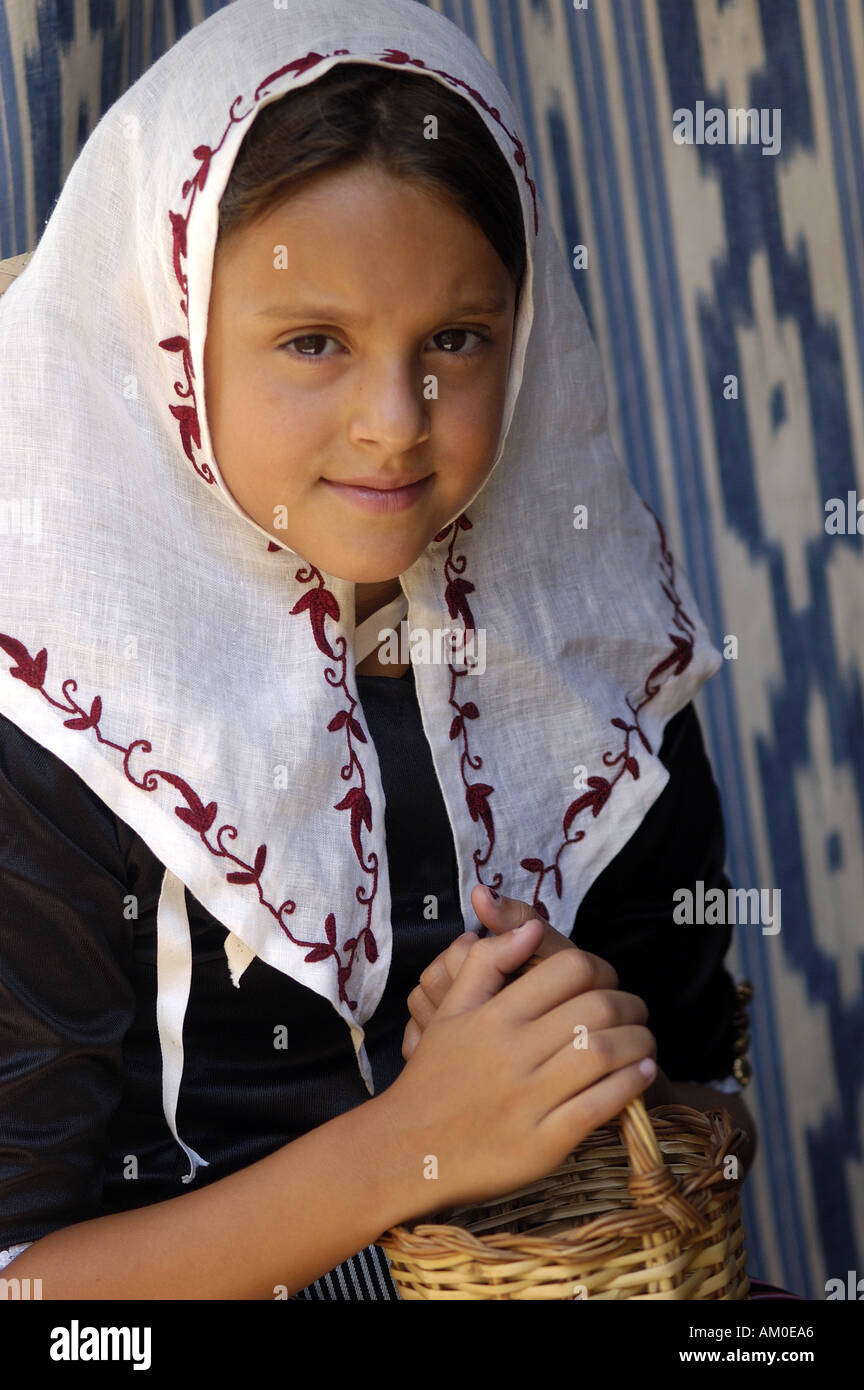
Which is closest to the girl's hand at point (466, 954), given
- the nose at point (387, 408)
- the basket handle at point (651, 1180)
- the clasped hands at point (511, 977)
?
the clasped hands at point (511, 977)

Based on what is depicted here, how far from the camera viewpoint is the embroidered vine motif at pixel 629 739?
Result: 1.35 m

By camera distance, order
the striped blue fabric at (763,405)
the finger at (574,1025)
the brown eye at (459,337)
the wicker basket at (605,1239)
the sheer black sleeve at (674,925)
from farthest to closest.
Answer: the striped blue fabric at (763,405) → the sheer black sleeve at (674,925) → the brown eye at (459,337) → the finger at (574,1025) → the wicker basket at (605,1239)

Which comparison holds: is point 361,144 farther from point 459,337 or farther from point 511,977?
point 511,977

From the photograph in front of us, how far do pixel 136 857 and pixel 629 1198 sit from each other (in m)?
0.44

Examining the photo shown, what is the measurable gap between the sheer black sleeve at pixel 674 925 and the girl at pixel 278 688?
0.14m

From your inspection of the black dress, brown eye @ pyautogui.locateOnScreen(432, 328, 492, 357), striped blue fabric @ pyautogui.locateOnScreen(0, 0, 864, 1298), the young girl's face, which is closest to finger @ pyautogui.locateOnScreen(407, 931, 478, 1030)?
the black dress

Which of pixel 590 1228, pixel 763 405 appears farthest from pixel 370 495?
pixel 763 405

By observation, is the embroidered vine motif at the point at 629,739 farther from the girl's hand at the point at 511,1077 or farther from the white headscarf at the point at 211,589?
the girl's hand at the point at 511,1077

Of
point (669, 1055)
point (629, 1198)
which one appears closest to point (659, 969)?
point (669, 1055)

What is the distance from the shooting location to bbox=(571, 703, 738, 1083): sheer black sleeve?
1.47m

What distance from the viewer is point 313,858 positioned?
1199 mm

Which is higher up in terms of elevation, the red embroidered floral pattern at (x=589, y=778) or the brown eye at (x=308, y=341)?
the brown eye at (x=308, y=341)

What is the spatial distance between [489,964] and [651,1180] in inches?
7.5

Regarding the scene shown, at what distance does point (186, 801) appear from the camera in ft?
3.71
